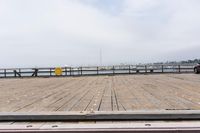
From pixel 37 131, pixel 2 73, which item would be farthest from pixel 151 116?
pixel 2 73

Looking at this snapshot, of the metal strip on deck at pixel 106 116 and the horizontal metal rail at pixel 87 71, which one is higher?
the horizontal metal rail at pixel 87 71

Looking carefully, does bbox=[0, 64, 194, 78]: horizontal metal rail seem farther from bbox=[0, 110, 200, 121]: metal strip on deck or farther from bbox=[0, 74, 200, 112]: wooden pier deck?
bbox=[0, 110, 200, 121]: metal strip on deck

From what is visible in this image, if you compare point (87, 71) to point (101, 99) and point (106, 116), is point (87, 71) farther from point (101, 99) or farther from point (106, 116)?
point (106, 116)

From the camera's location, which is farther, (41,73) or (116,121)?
(41,73)

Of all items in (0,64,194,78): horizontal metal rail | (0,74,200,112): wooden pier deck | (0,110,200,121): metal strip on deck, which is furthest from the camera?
(0,64,194,78): horizontal metal rail

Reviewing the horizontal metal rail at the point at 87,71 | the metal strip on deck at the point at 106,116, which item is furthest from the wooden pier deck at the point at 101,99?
the horizontal metal rail at the point at 87,71

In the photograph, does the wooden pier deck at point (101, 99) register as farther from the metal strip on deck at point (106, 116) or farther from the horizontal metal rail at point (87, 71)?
the horizontal metal rail at point (87, 71)

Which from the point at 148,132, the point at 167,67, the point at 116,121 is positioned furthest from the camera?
the point at 167,67

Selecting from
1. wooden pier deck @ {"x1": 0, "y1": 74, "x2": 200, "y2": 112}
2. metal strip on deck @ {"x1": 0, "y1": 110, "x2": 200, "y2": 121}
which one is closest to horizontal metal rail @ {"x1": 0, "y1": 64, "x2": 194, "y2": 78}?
wooden pier deck @ {"x1": 0, "y1": 74, "x2": 200, "y2": 112}

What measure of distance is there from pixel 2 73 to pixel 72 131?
36192mm

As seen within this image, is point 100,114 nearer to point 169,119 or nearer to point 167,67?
point 169,119

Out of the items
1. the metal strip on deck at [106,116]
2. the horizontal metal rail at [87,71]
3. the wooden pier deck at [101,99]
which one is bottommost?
the wooden pier deck at [101,99]

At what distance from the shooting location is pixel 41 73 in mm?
41406

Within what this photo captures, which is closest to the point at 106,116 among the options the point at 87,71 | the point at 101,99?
the point at 101,99
